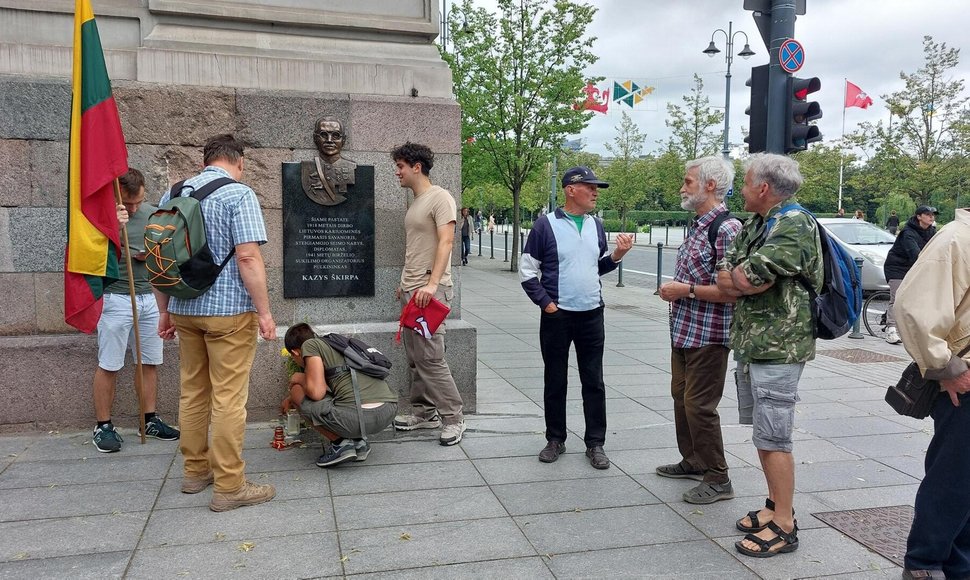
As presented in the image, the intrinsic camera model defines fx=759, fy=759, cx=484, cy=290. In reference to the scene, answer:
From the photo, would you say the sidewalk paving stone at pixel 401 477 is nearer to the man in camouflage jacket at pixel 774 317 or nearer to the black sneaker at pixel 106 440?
the black sneaker at pixel 106 440

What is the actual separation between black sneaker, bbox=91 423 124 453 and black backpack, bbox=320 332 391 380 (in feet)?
5.19

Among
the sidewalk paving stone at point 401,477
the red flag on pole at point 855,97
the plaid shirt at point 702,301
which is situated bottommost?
the sidewalk paving stone at point 401,477

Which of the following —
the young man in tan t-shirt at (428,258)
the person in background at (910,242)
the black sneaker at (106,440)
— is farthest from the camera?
the person in background at (910,242)

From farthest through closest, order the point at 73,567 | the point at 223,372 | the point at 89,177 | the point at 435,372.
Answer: the point at 435,372
the point at 89,177
the point at 223,372
the point at 73,567

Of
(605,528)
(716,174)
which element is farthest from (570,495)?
(716,174)

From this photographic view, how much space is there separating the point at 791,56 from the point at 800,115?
57 centimetres

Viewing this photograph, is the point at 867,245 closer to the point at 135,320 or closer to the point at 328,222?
the point at 328,222

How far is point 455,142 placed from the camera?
6.27 metres

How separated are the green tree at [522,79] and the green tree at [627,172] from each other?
2288cm

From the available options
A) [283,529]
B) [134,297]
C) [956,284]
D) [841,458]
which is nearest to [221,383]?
[283,529]

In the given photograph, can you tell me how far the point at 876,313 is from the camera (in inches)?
501

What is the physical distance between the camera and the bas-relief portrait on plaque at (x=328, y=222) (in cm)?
588

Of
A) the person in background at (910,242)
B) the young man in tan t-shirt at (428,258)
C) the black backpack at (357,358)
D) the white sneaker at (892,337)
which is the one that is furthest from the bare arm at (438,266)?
the white sneaker at (892,337)

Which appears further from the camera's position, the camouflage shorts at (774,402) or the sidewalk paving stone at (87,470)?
the sidewalk paving stone at (87,470)
